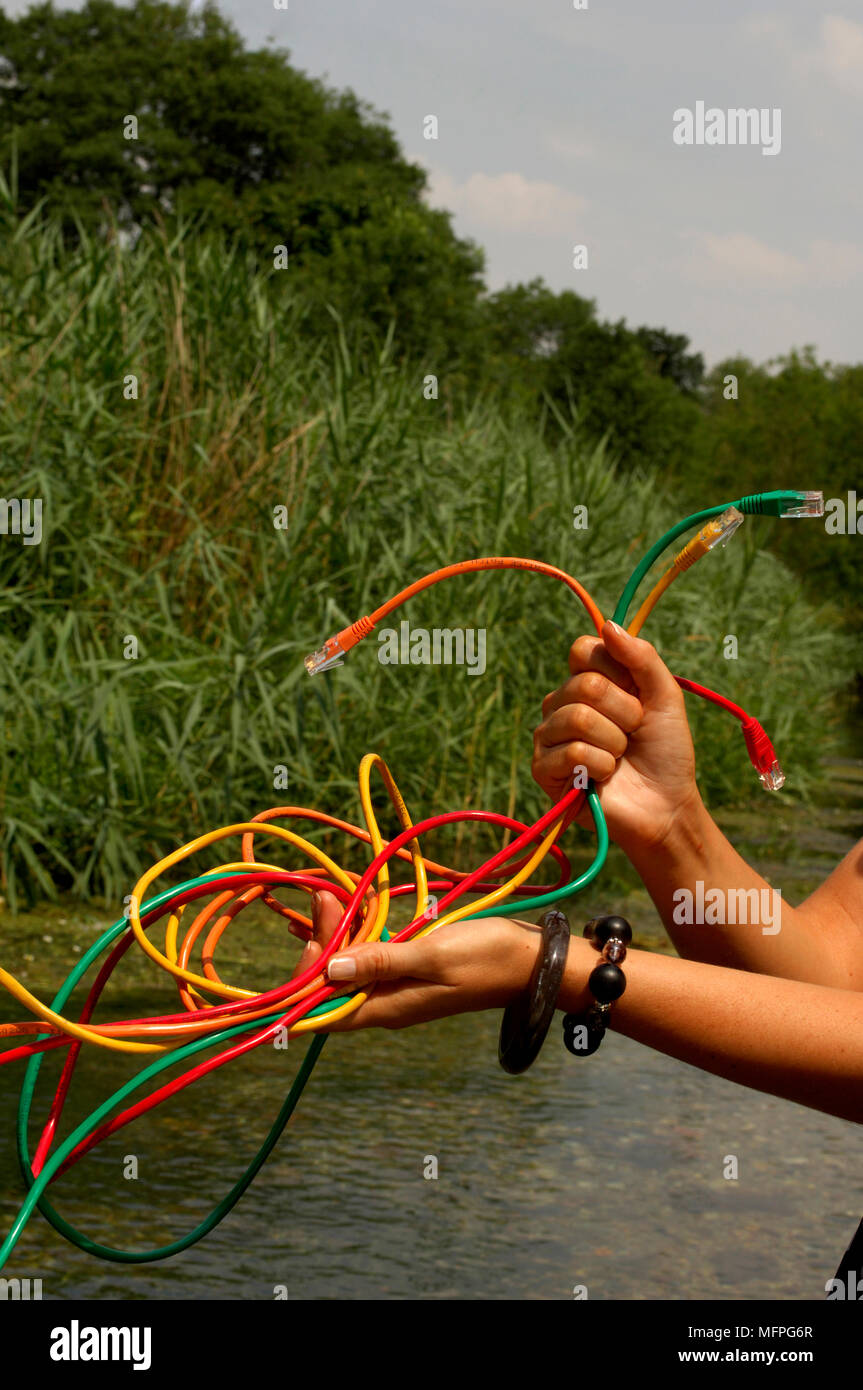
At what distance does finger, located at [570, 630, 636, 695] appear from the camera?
4.57ft

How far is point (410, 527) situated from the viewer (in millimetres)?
6031

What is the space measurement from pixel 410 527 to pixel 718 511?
15.6ft

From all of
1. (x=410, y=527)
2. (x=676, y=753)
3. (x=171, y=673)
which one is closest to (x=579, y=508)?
(x=410, y=527)

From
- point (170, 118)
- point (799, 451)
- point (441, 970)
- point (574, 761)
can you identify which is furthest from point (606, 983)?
point (170, 118)

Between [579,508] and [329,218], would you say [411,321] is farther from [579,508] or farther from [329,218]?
[579,508]

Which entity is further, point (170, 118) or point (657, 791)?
point (170, 118)

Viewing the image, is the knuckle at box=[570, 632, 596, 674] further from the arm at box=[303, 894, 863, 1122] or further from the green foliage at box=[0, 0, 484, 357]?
the green foliage at box=[0, 0, 484, 357]

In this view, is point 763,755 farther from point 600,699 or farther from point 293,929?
point 293,929

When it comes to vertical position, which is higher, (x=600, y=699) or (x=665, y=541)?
(x=665, y=541)

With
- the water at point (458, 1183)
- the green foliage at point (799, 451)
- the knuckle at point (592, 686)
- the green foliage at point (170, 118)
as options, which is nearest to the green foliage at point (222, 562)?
the water at point (458, 1183)

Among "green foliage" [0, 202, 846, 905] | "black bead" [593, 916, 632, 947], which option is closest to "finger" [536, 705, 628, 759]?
"black bead" [593, 916, 632, 947]

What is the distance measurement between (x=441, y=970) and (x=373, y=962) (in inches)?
2.1

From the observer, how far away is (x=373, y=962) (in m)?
1.11
